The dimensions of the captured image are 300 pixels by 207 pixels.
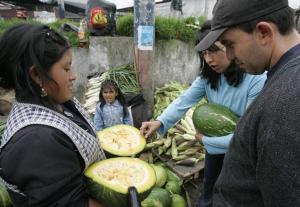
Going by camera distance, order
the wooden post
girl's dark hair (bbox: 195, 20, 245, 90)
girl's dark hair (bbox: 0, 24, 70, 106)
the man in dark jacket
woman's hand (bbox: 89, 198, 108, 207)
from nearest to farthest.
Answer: the man in dark jacket, girl's dark hair (bbox: 0, 24, 70, 106), woman's hand (bbox: 89, 198, 108, 207), girl's dark hair (bbox: 195, 20, 245, 90), the wooden post

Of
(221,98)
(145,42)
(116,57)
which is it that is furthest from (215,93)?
(116,57)

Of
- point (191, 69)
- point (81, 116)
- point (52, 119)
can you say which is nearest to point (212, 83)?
point (81, 116)

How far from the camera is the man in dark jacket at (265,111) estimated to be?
1000 mm

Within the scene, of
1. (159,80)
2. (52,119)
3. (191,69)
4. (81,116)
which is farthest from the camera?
(191,69)

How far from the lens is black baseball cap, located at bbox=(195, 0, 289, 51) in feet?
4.08

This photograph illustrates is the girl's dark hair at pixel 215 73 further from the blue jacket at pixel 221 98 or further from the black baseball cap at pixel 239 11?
the black baseball cap at pixel 239 11

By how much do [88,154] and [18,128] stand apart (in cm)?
40

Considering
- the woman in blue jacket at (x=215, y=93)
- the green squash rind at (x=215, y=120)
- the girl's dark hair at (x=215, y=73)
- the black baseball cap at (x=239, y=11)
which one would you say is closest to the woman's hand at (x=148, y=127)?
the woman in blue jacket at (x=215, y=93)

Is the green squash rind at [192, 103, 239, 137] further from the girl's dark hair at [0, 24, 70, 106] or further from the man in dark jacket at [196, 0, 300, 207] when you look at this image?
the girl's dark hair at [0, 24, 70, 106]

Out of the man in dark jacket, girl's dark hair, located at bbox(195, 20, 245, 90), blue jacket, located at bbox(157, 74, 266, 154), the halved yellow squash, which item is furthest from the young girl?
the man in dark jacket

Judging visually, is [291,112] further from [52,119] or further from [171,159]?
[171,159]

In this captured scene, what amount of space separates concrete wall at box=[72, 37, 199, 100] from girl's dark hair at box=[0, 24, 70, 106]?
16.0ft

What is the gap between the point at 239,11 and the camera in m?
1.27

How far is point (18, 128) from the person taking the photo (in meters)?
1.38
